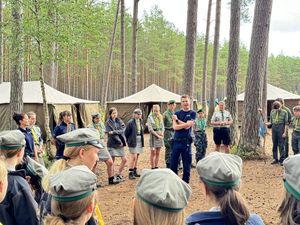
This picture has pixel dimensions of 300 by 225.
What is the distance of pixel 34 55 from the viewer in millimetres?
10492

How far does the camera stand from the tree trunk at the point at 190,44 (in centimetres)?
1217

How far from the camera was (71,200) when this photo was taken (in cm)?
192

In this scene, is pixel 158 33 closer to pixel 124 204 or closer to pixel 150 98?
pixel 150 98

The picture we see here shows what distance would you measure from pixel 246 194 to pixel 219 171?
5.30 m

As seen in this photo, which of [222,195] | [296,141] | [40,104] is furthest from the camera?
[40,104]

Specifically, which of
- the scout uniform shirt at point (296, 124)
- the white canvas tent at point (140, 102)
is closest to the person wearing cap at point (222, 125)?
the scout uniform shirt at point (296, 124)

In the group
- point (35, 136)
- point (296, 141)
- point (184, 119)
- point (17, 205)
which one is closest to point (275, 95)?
point (296, 141)

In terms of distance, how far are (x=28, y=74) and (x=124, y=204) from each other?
103 feet

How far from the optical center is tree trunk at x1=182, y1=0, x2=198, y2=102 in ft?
39.9

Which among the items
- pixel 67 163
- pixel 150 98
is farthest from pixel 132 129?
pixel 150 98

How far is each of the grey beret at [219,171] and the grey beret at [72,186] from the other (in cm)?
61

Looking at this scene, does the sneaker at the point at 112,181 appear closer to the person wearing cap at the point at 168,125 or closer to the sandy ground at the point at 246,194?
the sandy ground at the point at 246,194

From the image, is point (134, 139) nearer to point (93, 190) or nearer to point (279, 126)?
point (279, 126)

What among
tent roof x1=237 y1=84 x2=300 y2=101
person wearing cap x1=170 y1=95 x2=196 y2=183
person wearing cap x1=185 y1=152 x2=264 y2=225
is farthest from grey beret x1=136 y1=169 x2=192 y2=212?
tent roof x1=237 y1=84 x2=300 y2=101
